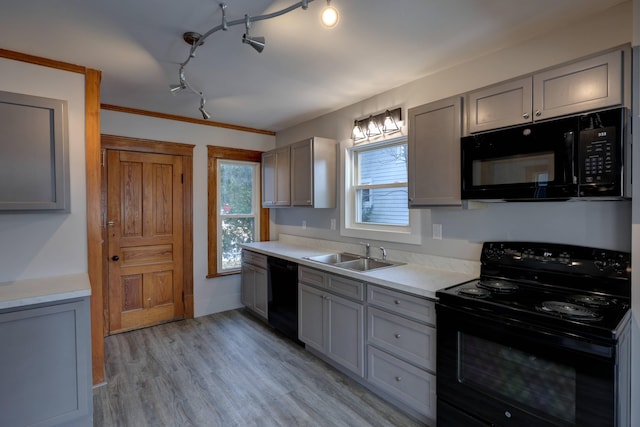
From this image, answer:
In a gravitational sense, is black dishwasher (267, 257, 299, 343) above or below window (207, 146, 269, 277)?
below

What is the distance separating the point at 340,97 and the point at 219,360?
2761mm

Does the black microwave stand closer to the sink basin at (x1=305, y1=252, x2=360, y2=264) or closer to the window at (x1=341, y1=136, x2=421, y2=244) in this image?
the window at (x1=341, y1=136, x2=421, y2=244)

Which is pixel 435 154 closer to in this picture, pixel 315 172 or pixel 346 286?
pixel 346 286

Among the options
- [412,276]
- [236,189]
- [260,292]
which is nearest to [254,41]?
[412,276]

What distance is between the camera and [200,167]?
160 inches

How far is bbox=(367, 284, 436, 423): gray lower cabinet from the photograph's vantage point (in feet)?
6.58

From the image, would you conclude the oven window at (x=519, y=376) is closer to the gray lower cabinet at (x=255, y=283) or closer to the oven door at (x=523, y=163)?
the oven door at (x=523, y=163)

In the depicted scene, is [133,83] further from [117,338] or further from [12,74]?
[117,338]

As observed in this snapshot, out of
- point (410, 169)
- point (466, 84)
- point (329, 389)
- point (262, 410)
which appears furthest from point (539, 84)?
point (262, 410)

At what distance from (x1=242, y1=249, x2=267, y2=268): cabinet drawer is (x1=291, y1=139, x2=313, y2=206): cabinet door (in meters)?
0.72

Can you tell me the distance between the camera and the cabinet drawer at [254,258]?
371 cm

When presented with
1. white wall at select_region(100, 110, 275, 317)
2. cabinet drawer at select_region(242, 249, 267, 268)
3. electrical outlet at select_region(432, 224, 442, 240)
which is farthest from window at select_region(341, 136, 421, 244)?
white wall at select_region(100, 110, 275, 317)

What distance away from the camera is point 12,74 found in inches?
89.3

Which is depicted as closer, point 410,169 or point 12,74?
point 12,74
